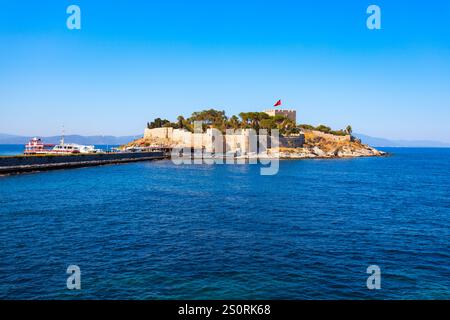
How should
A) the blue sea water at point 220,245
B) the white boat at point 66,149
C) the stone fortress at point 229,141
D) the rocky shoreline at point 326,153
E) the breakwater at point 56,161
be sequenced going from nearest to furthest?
Result: the blue sea water at point 220,245
the breakwater at point 56,161
the white boat at point 66,149
the rocky shoreline at point 326,153
the stone fortress at point 229,141

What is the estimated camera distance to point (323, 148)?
151 metres

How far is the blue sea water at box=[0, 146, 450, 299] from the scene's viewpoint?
17141 mm

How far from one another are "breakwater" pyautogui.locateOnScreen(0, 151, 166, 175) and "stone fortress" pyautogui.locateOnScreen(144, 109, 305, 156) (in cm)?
3490

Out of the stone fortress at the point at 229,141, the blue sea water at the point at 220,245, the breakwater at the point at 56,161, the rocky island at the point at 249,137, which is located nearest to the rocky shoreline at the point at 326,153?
the rocky island at the point at 249,137

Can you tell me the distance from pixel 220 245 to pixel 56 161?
221 feet

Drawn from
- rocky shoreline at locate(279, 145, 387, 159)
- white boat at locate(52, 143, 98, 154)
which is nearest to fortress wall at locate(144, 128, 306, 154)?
rocky shoreline at locate(279, 145, 387, 159)

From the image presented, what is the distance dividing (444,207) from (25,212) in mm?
45075

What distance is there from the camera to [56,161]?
7950 centimetres

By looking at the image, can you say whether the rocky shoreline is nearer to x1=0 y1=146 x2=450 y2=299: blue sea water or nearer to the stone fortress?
the stone fortress

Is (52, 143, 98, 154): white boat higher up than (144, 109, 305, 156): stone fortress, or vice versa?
(144, 109, 305, 156): stone fortress

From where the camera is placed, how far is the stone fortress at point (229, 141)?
136 metres

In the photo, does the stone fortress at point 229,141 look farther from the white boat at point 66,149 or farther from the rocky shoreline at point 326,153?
the white boat at point 66,149

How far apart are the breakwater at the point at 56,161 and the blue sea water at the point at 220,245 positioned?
22966mm

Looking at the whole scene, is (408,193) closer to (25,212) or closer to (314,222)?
(314,222)
